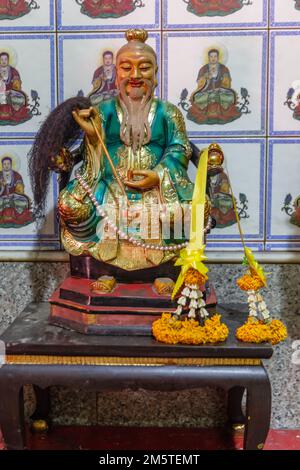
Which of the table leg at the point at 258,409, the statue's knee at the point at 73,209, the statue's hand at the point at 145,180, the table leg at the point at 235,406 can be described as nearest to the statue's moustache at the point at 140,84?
the statue's hand at the point at 145,180

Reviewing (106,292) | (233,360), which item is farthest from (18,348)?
(233,360)

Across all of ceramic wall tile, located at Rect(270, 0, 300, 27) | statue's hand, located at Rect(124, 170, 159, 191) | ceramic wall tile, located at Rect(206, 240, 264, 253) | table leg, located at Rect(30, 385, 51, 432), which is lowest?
table leg, located at Rect(30, 385, 51, 432)

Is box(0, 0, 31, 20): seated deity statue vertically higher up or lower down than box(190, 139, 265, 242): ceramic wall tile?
higher up

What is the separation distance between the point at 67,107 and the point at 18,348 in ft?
2.19

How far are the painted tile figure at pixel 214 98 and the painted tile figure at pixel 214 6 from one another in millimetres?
159

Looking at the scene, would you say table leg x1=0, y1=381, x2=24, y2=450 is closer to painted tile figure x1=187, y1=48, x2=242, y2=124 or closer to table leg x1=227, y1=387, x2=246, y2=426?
table leg x1=227, y1=387, x2=246, y2=426

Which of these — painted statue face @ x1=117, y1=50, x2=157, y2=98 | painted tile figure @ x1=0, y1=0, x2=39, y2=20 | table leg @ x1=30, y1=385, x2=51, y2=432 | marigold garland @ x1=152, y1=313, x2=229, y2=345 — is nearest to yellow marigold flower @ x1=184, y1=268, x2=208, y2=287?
marigold garland @ x1=152, y1=313, x2=229, y2=345

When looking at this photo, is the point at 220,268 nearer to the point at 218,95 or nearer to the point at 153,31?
the point at 218,95

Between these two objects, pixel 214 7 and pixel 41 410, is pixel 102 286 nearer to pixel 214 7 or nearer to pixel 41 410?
pixel 41 410

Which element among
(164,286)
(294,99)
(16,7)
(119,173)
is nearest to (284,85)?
(294,99)

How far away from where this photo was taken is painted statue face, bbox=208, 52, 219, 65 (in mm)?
1883

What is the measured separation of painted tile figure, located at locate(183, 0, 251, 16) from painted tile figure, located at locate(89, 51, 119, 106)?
30 cm

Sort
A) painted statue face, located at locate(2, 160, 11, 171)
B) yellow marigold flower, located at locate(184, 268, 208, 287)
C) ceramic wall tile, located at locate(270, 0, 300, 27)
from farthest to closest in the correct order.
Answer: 1. painted statue face, located at locate(2, 160, 11, 171)
2. ceramic wall tile, located at locate(270, 0, 300, 27)
3. yellow marigold flower, located at locate(184, 268, 208, 287)

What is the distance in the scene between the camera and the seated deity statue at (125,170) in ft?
5.25
